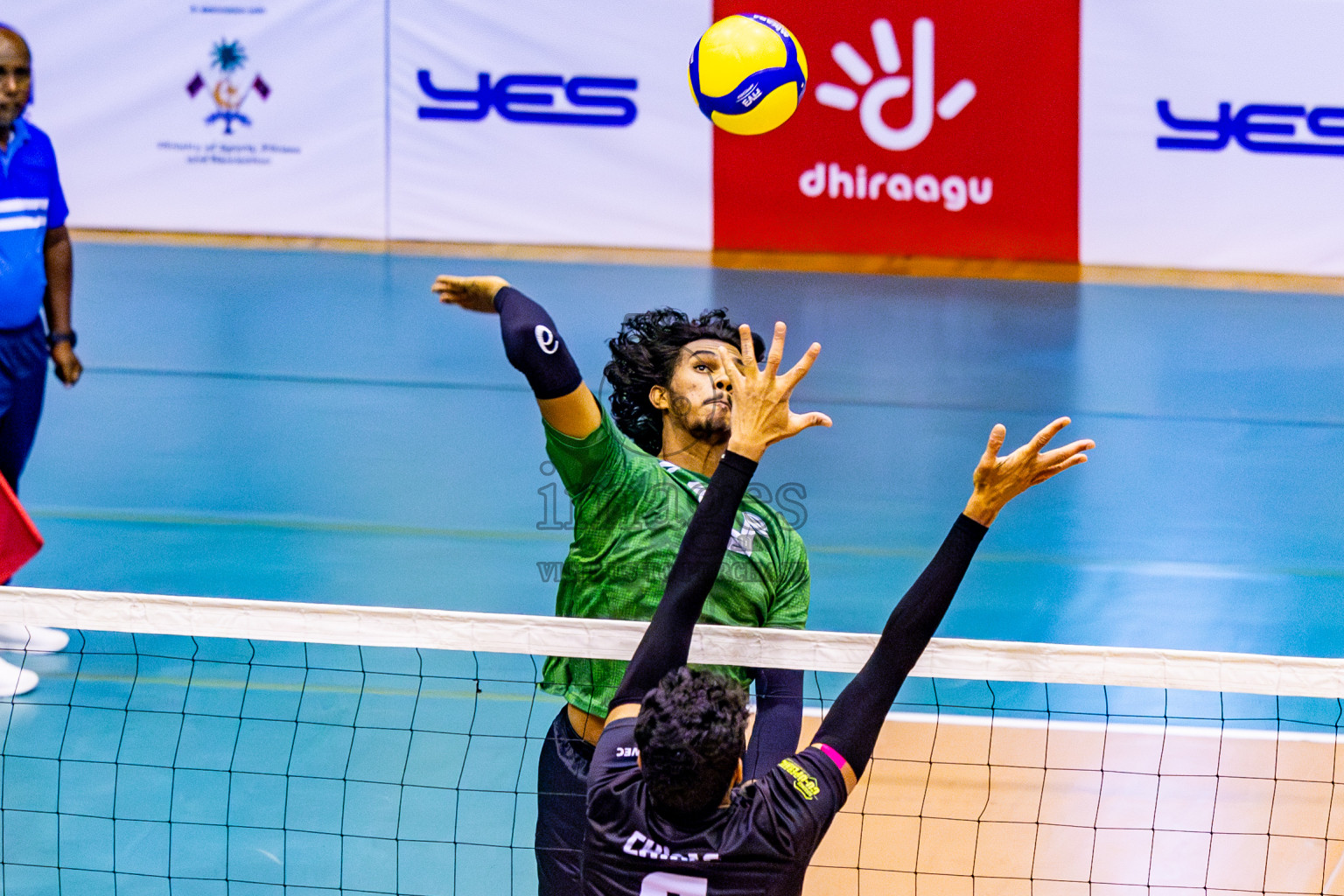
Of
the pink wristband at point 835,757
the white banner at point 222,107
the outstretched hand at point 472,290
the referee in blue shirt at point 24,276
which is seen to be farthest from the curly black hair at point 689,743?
A: the white banner at point 222,107

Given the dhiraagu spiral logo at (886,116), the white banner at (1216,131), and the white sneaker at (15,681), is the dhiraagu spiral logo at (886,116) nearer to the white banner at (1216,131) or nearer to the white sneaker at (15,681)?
the white banner at (1216,131)

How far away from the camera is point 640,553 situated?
3275 mm

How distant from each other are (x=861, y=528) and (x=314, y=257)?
23.4ft

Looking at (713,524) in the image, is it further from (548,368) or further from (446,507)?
(446,507)

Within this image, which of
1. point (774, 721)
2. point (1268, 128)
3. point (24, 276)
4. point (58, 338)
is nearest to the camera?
point (774, 721)

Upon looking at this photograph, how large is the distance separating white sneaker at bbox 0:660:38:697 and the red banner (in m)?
8.25

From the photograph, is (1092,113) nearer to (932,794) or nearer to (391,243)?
(391,243)

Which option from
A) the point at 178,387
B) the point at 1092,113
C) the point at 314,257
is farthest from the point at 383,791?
the point at 1092,113

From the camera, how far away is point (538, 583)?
6.46 m

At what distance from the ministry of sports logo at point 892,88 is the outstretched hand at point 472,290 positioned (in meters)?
9.27

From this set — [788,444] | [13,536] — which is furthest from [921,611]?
[788,444]

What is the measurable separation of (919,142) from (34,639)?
8.69 metres

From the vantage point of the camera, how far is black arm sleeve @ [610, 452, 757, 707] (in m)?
2.66

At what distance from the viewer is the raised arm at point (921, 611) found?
2.59 meters
